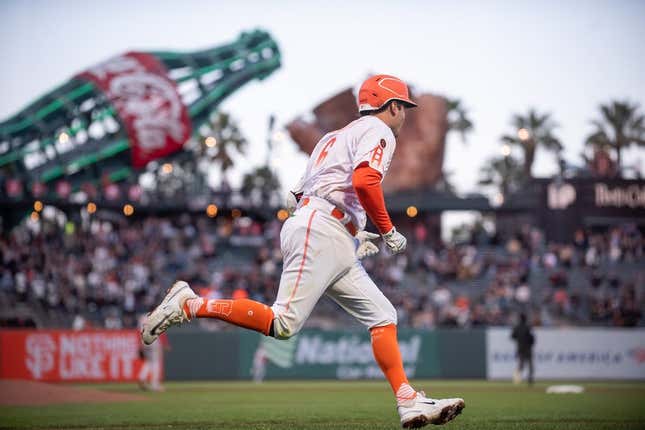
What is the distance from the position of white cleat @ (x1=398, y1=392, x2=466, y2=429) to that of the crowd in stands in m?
20.8

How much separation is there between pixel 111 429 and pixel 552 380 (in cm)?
2123

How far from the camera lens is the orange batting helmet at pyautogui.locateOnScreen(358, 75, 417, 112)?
802 centimetres

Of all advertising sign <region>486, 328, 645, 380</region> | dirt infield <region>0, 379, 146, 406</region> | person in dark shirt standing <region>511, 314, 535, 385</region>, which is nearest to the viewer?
dirt infield <region>0, 379, 146, 406</region>

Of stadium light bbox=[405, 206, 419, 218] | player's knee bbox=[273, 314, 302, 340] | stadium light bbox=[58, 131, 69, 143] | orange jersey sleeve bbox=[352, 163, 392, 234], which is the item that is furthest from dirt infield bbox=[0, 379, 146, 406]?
stadium light bbox=[405, 206, 419, 218]

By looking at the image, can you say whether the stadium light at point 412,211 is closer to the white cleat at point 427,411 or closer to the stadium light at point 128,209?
the stadium light at point 128,209

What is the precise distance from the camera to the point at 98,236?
34.7 meters

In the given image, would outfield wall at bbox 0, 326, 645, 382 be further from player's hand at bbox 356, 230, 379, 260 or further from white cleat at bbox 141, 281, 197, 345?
player's hand at bbox 356, 230, 379, 260

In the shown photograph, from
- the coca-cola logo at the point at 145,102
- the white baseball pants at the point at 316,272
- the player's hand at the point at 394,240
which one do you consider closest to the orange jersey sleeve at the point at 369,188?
the player's hand at the point at 394,240

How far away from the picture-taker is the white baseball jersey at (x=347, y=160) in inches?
300

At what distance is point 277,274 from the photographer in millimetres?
34250

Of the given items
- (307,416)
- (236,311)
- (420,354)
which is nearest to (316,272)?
(236,311)

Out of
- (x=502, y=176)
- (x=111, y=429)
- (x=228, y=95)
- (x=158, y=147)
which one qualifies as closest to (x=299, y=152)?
(x=228, y=95)

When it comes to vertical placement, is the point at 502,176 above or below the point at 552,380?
above

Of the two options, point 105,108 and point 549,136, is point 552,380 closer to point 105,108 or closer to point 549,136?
point 105,108
